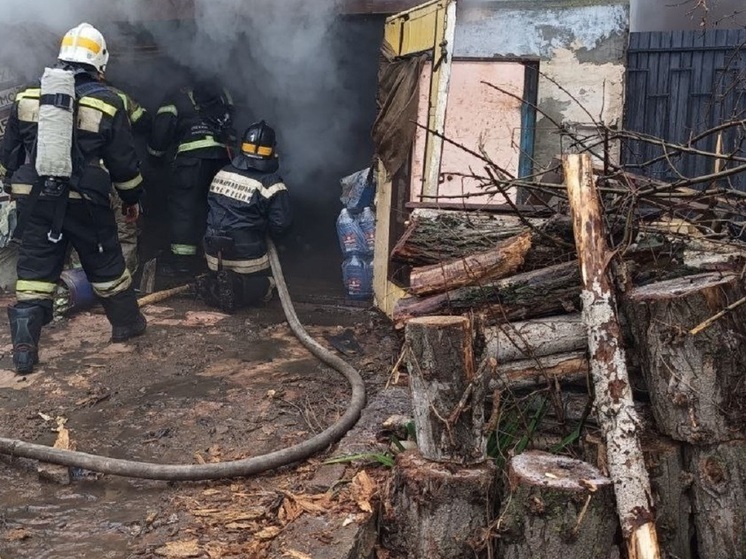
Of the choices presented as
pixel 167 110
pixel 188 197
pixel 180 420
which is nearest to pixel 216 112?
pixel 167 110

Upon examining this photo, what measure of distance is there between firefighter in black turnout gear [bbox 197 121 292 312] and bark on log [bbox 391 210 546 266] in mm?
3298

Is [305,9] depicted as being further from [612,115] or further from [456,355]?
[456,355]

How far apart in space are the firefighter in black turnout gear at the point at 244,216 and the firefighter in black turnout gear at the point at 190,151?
1.85 ft

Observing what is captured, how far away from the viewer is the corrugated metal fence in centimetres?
627

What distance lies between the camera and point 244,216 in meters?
6.62

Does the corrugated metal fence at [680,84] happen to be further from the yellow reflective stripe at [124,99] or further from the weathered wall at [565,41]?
the yellow reflective stripe at [124,99]

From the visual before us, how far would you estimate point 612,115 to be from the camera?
6332 mm

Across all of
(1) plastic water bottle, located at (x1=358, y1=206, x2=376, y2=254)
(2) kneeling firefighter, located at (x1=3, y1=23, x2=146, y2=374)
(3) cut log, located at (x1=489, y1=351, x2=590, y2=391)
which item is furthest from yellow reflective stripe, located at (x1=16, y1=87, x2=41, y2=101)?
(3) cut log, located at (x1=489, y1=351, x2=590, y2=391)

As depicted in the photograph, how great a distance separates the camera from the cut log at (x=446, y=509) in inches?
111

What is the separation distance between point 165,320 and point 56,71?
238cm

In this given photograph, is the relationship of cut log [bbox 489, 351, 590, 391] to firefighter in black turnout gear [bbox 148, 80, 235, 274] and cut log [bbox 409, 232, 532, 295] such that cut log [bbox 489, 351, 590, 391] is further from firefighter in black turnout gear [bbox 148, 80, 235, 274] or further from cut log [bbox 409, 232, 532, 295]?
firefighter in black turnout gear [bbox 148, 80, 235, 274]

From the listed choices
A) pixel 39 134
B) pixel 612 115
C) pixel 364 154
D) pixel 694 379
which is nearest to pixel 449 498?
pixel 694 379

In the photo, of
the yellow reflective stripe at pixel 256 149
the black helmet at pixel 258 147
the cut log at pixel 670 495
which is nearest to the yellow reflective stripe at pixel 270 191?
the black helmet at pixel 258 147

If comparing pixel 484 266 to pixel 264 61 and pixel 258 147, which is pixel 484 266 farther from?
A: pixel 264 61
